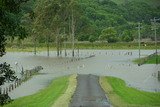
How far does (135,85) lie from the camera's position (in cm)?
5334

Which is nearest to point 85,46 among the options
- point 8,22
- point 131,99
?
point 131,99

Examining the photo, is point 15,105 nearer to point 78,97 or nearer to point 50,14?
point 78,97

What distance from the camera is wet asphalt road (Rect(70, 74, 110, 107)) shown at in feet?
109

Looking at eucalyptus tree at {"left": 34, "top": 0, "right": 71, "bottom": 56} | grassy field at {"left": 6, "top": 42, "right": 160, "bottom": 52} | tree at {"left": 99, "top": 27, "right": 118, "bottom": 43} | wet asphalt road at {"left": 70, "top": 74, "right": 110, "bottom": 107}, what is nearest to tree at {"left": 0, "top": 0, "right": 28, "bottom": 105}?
wet asphalt road at {"left": 70, "top": 74, "right": 110, "bottom": 107}

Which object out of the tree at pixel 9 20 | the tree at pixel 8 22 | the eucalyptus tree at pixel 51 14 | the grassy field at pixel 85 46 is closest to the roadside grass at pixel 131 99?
the tree at pixel 8 22

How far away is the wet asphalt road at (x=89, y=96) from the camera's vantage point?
3328 centimetres

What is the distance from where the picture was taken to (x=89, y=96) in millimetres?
38094

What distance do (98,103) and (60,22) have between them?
308 ft

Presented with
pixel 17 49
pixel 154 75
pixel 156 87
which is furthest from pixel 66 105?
pixel 17 49

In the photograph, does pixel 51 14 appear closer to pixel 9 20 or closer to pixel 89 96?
pixel 89 96

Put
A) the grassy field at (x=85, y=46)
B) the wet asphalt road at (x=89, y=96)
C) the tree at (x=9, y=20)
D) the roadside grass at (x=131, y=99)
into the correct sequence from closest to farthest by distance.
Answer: the tree at (x=9, y=20)
the wet asphalt road at (x=89, y=96)
the roadside grass at (x=131, y=99)
the grassy field at (x=85, y=46)

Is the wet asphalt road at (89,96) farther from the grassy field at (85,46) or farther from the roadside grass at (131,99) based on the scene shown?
the grassy field at (85,46)

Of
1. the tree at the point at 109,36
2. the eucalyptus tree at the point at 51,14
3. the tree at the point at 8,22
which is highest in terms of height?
the eucalyptus tree at the point at 51,14

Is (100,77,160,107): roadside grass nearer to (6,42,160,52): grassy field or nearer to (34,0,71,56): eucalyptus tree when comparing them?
(34,0,71,56): eucalyptus tree
